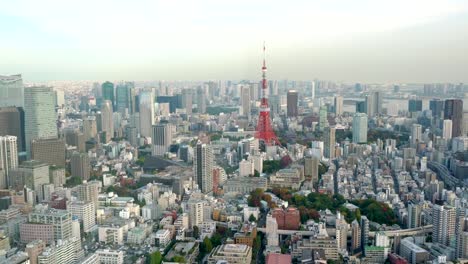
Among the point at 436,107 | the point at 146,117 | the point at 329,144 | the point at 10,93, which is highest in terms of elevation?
the point at 10,93

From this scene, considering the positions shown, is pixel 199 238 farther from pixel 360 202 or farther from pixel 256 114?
pixel 256 114

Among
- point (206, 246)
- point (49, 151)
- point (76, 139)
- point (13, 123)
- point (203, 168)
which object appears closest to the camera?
point (206, 246)

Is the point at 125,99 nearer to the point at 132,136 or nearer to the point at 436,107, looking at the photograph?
the point at 132,136

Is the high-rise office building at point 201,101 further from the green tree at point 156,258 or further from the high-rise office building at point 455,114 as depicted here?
the green tree at point 156,258

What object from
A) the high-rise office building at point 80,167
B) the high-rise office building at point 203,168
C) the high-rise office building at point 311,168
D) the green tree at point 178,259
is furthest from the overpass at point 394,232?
the high-rise office building at point 80,167

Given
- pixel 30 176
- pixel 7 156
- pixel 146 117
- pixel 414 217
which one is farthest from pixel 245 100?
pixel 414 217

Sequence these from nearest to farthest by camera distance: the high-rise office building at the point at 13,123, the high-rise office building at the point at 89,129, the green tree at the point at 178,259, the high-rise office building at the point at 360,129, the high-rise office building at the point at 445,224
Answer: the green tree at the point at 178,259
the high-rise office building at the point at 445,224
the high-rise office building at the point at 13,123
the high-rise office building at the point at 89,129
the high-rise office building at the point at 360,129

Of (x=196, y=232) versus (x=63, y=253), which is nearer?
(x=63, y=253)
